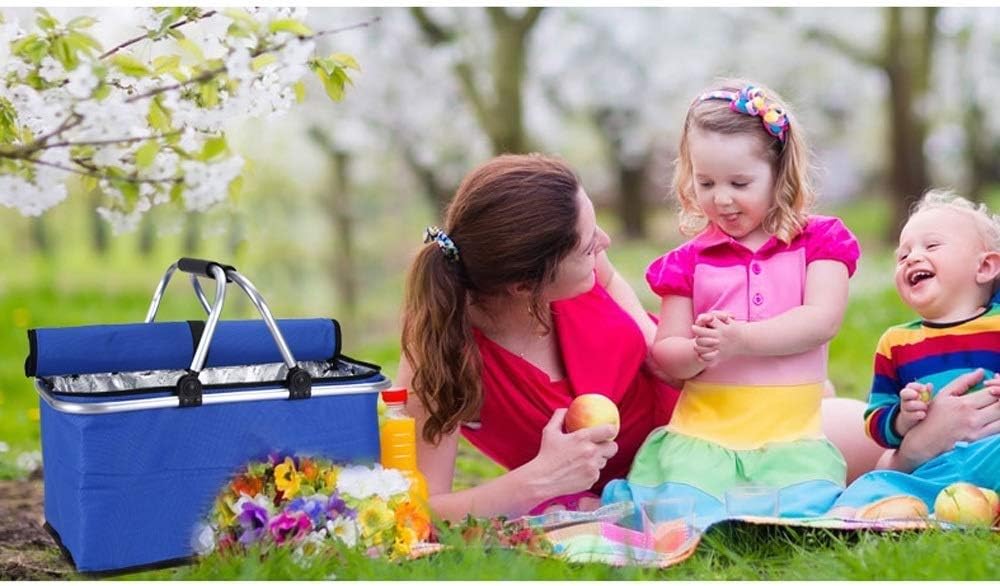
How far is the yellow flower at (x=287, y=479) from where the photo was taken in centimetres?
262

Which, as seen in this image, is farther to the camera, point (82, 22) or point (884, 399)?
point (884, 399)

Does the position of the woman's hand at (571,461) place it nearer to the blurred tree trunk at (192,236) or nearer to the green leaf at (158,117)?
the green leaf at (158,117)

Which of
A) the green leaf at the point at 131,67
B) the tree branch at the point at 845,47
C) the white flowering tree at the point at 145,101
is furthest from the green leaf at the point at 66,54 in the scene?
the tree branch at the point at 845,47

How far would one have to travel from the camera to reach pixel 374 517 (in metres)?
2.66

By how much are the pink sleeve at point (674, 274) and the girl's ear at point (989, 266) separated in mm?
745

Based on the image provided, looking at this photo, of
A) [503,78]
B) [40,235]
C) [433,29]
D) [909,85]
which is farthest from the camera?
[40,235]

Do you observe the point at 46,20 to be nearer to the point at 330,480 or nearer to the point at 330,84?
the point at 330,84

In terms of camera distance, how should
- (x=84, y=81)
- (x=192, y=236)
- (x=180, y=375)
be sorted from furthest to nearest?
1. (x=192, y=236)
2. (x=180, y=375)
3. (x=84, y=81)

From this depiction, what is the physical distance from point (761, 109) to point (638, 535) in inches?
44.6

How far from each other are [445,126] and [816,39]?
354 cm

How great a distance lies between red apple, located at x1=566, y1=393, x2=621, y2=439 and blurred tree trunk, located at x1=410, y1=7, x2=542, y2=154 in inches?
258

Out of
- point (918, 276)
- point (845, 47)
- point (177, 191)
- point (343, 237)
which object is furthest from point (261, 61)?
point (343, 237)

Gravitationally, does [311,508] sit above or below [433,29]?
below

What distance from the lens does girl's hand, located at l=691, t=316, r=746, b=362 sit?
2.95m
